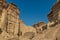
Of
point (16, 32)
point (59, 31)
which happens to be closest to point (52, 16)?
point (16, 32)

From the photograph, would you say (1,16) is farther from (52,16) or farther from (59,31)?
(59,31)

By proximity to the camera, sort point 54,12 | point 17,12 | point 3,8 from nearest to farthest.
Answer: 1. point 54,12
2. point 3,8
3. point 17,12

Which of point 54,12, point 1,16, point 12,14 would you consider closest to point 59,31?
point 54,12

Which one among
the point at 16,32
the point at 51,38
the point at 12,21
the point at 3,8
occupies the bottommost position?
the point at 51,38

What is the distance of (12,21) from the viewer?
152 ft

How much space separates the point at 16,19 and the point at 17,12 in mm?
3155

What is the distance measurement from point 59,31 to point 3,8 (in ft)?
90.2

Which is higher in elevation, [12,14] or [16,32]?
[12,14]

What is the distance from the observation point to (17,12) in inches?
1993

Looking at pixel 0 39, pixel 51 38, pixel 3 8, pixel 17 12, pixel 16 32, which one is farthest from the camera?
pixel 17 12

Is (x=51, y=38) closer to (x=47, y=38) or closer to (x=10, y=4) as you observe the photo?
(x=47, y=38)

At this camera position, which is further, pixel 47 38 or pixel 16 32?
pixel 16 32

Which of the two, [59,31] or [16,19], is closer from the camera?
[59,31]

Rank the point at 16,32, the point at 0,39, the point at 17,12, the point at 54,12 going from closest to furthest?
the point at 0,39, the point at 54,12, the point at 16,32, the point at 17,12
